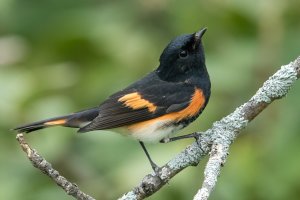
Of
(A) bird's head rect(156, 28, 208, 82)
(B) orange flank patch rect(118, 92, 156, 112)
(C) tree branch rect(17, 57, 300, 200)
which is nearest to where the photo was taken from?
(C) tree branch rect(17, 57, 300, 200)

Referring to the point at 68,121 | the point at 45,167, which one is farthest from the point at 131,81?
the point at 45,167

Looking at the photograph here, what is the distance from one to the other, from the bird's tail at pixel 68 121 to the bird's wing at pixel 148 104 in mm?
76

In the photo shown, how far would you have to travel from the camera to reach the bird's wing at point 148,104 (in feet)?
13.1

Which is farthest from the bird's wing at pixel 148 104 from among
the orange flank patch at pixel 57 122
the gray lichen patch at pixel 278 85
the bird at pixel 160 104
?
the gray lichen patch at pixel 278 85

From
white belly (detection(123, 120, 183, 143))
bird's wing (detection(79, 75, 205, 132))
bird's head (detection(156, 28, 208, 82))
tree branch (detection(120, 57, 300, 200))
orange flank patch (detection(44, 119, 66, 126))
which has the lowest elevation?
tree branch (detection(120, 57, 300, 200))

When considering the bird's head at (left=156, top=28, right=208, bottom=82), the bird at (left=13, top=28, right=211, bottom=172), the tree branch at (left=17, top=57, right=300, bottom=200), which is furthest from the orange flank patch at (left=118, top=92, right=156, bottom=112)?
the tree branch at (left=17, top=57, right=300, bottom=200)

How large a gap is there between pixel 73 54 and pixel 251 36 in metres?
1.37

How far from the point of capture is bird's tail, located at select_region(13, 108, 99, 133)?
3.97 m

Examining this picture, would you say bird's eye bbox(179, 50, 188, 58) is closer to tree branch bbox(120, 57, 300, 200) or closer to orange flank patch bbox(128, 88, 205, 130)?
orange flank patch bbox(128, 88, 205, 130)

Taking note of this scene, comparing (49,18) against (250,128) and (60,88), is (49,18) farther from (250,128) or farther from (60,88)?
(250,128)

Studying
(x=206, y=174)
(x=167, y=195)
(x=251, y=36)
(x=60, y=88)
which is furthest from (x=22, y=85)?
(x=206, y=174)

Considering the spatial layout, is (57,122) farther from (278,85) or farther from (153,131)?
(278,85)

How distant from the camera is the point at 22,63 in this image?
5.41 metres

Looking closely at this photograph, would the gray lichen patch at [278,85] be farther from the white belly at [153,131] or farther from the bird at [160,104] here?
the white belly at [153,131]
